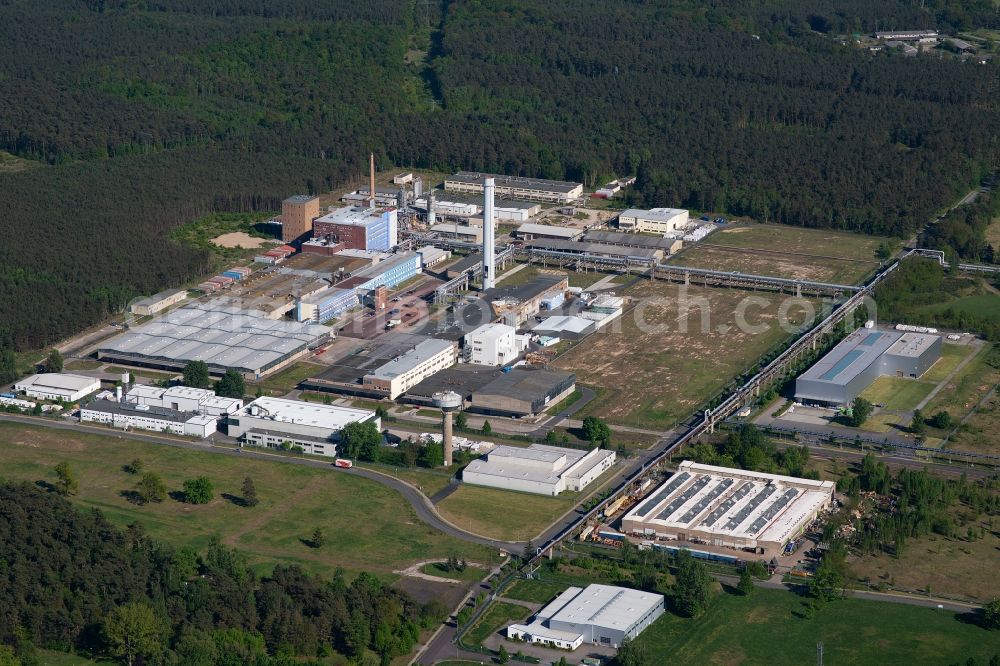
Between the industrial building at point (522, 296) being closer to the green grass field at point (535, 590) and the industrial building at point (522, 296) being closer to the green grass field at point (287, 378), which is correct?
the green grass field at point (287, 378)

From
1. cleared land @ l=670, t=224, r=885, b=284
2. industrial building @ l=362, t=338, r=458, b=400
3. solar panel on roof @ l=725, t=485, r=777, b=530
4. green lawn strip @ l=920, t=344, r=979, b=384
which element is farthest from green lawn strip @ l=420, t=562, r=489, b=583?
cleared land @ l=670, t=224, r=885, b=284

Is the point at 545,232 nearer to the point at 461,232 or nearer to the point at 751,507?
the point at 461,232

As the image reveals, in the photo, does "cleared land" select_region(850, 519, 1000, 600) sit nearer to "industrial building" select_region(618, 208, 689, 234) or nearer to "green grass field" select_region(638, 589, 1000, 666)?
"green grass field" select_region(638, 589, 1000, 666)

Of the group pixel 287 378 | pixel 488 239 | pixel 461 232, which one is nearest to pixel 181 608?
pixel 287 378

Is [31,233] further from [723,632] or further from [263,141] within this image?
[723,632]

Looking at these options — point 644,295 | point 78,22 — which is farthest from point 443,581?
point 78,22
